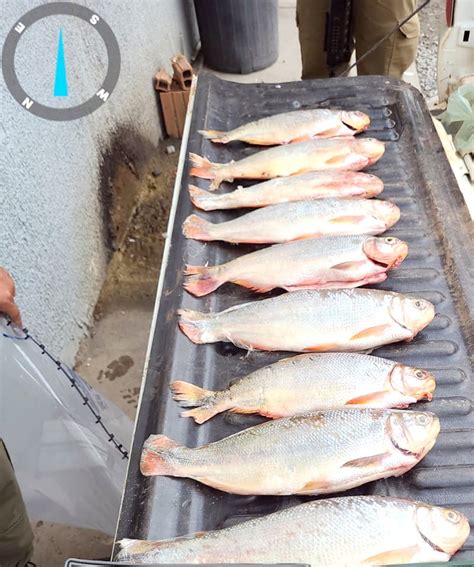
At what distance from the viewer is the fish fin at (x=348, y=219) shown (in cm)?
281

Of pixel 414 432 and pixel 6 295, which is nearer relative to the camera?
pixel 414 432

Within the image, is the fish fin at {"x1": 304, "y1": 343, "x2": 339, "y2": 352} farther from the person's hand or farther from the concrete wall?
the concrete wall

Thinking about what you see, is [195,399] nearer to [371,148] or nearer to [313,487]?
[313,487]

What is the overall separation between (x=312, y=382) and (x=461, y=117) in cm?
240

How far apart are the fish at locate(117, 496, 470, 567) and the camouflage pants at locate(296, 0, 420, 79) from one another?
11.6 feet

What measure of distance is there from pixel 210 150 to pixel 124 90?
5.30ft

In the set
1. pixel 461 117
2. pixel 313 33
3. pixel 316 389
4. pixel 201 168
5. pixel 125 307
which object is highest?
Answer: pixel 313 33

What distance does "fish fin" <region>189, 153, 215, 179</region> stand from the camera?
3.24 m


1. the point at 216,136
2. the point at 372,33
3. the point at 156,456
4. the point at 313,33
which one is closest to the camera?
the point at 156,456

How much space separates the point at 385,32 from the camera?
428 centimetres

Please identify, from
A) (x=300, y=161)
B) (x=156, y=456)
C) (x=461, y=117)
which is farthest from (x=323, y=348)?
(x=461, y=117)

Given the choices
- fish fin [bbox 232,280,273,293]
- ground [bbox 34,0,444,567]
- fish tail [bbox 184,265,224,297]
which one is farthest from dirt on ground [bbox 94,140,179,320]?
fish fin [bbox 232,280,273,293]

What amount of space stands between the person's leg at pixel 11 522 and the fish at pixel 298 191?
1.59 m

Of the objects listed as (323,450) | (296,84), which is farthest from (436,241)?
(296,84)
